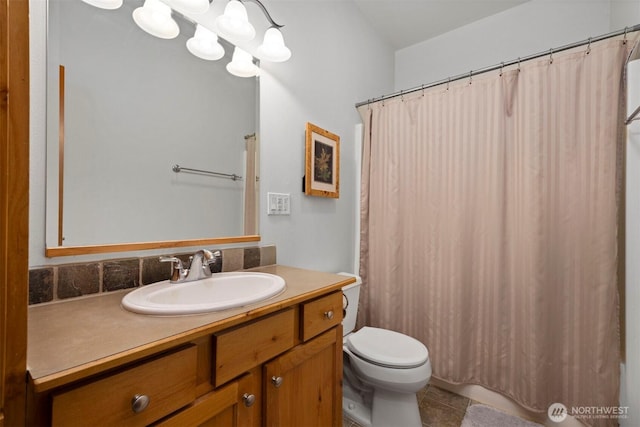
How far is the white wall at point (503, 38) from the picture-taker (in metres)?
1.88

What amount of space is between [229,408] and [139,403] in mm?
258

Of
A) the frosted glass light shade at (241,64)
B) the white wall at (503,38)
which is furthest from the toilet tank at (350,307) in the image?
the white wall at (503,38)

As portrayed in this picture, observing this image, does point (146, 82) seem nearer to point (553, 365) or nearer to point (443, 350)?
point (443, 350)

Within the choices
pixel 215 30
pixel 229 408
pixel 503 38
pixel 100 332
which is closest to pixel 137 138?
pixel 215 30

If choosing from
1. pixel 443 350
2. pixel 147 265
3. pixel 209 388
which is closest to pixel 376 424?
pixel 443 350

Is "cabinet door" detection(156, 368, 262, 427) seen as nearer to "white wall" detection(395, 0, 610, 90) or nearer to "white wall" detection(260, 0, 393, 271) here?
"white wall" detection(260, 0, 393, 271)

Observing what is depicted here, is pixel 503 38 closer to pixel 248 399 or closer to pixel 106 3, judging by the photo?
pixel 106 3

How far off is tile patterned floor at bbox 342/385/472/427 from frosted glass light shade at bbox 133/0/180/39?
2044 millimetres

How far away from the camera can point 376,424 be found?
4.71 ft

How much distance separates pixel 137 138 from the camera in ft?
3.41

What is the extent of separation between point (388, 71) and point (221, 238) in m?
2.24

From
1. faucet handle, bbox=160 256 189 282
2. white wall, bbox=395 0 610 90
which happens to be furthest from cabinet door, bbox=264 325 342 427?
white wall, bbox=395 0 610 90

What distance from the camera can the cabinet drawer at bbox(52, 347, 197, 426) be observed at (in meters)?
0.48

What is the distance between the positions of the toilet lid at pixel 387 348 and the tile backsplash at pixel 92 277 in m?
1.00
